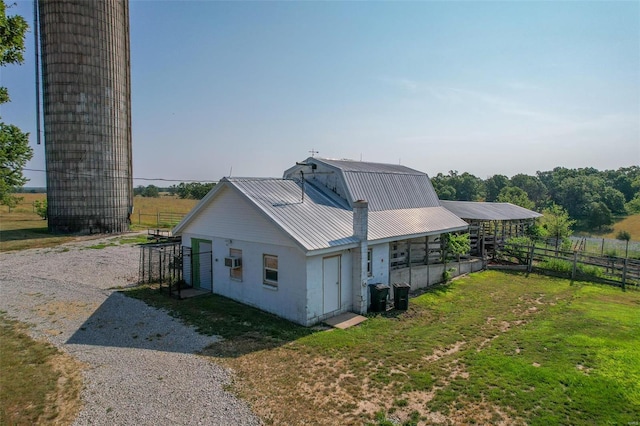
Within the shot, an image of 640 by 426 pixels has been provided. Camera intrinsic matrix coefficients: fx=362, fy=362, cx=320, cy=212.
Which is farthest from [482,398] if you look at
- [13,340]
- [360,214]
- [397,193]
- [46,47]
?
[46,47]

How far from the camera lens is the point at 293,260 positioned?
11.1m

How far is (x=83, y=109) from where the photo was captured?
84.4ft

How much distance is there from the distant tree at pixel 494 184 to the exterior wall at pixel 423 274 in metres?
76.1

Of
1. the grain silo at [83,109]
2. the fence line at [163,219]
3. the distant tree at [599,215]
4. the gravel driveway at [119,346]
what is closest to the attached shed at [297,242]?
the gravel driveway at [119,346]

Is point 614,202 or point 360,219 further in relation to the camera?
point 614,202

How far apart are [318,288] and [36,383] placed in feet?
22.8

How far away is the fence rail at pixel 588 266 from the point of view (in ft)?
55.9

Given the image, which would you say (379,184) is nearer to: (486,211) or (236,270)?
(236,270)

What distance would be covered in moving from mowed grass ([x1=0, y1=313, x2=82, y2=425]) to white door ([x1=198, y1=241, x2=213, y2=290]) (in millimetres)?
5899

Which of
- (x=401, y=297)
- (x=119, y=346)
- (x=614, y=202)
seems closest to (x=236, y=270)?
(x=119, y=346)

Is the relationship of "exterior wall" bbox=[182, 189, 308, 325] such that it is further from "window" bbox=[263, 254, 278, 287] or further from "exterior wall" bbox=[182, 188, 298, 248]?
"window" bbox=[263, 254, 278, 287]

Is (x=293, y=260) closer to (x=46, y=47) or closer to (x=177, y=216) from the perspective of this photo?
(x=46, y=47)

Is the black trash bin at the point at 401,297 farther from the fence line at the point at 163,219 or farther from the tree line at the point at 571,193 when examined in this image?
the tree line at the point at 571,193

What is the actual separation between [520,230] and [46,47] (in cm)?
3602
